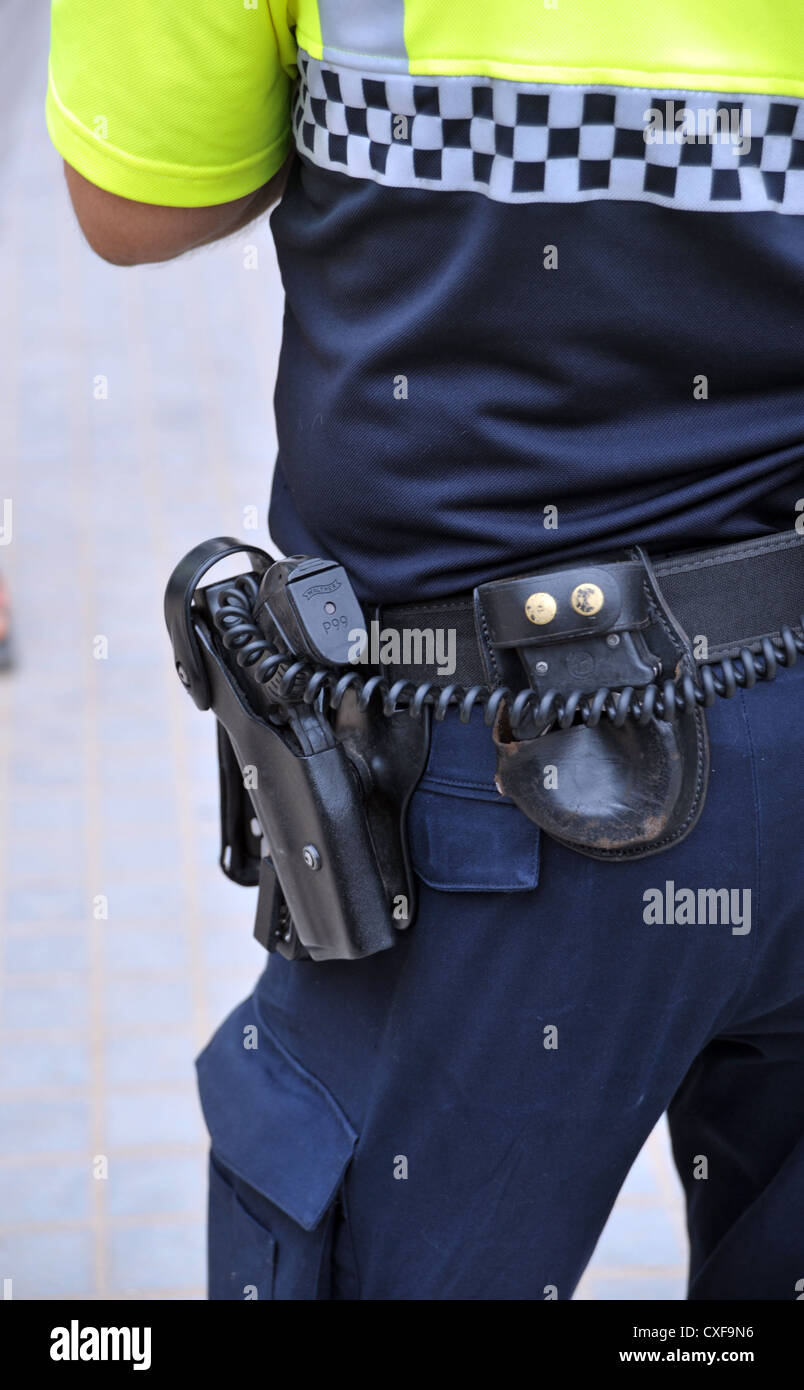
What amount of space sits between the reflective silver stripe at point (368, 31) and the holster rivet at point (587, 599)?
0.35m

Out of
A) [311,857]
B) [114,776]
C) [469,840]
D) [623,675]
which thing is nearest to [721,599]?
[623,675]

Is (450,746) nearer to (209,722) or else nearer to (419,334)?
(419,334)

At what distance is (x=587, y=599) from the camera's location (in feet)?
3.39

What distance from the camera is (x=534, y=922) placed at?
1.11 meters

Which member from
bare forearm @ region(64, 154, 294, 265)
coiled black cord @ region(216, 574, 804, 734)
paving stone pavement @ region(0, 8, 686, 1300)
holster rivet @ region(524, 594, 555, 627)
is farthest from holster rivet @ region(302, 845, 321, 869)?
paving stone pavement @ region(0, 8, 686, 1300)

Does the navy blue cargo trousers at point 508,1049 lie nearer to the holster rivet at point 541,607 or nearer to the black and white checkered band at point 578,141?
the holster rivet at point 541,607

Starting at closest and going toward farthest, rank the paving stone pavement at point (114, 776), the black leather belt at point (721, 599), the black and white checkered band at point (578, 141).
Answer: the black and white checkered band at point (578, 141) < the black leather belt at point (721, 599) < the paving stone pavement at point (114, 776)

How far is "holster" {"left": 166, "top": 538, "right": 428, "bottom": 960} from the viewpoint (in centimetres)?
113

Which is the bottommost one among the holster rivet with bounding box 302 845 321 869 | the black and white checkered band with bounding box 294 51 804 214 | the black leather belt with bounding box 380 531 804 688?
the holster rivet with bounding box 302 845 321 869

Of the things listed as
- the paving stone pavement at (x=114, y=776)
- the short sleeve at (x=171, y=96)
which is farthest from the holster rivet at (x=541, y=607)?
the paving stone pavement at (x=114, y=776)

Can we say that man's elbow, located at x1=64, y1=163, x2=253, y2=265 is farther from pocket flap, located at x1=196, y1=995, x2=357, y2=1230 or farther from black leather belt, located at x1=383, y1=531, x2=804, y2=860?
pocket flap, located at x1=196, y1=995, x2=357, y2=1230

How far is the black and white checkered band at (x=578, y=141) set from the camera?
0.96 meters

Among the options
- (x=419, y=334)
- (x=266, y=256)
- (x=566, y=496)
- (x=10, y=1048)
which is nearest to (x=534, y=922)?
(x=566, y=496)

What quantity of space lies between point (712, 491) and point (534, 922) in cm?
33
